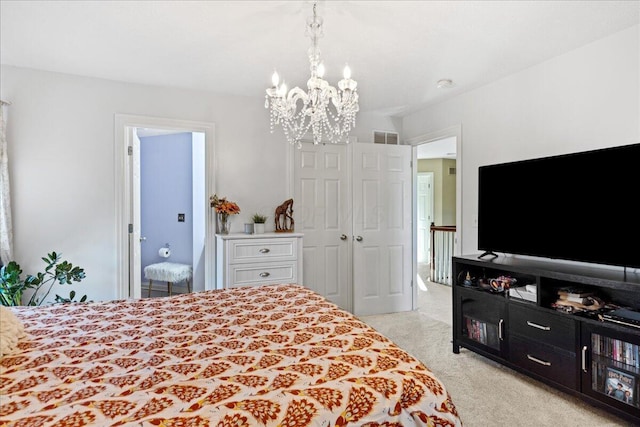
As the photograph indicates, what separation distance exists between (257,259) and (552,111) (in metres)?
2.82

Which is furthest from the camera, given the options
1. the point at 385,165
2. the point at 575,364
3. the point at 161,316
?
the point at 385,165

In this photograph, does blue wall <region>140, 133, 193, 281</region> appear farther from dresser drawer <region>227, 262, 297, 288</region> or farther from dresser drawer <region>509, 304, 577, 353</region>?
dresser drawer <region>509, 304, 577, 353</region>

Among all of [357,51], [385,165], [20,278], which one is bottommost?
[20,278]

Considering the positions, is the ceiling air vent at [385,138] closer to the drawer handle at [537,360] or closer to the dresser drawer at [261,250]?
the dresser drawer at [261,250]

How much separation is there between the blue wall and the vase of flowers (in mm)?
1349

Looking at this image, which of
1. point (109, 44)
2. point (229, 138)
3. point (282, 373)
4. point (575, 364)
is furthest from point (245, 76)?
point (575, 364)

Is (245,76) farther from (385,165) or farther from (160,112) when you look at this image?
(385,165)

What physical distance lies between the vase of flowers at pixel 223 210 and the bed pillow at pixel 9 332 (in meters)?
2.08

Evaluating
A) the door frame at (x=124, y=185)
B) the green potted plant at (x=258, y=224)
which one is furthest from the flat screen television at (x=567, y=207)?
the door frame at (x=124, y=185)

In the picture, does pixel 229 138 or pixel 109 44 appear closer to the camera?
pixel 109 44

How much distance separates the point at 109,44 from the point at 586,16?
3.19 meters

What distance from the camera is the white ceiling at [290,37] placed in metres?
2.12

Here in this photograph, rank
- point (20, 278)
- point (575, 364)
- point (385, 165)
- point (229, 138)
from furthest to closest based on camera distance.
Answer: point (385, 165)
point (229, 138)
point (20, 278)
point (575, 364)

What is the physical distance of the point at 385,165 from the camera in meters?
4.32
